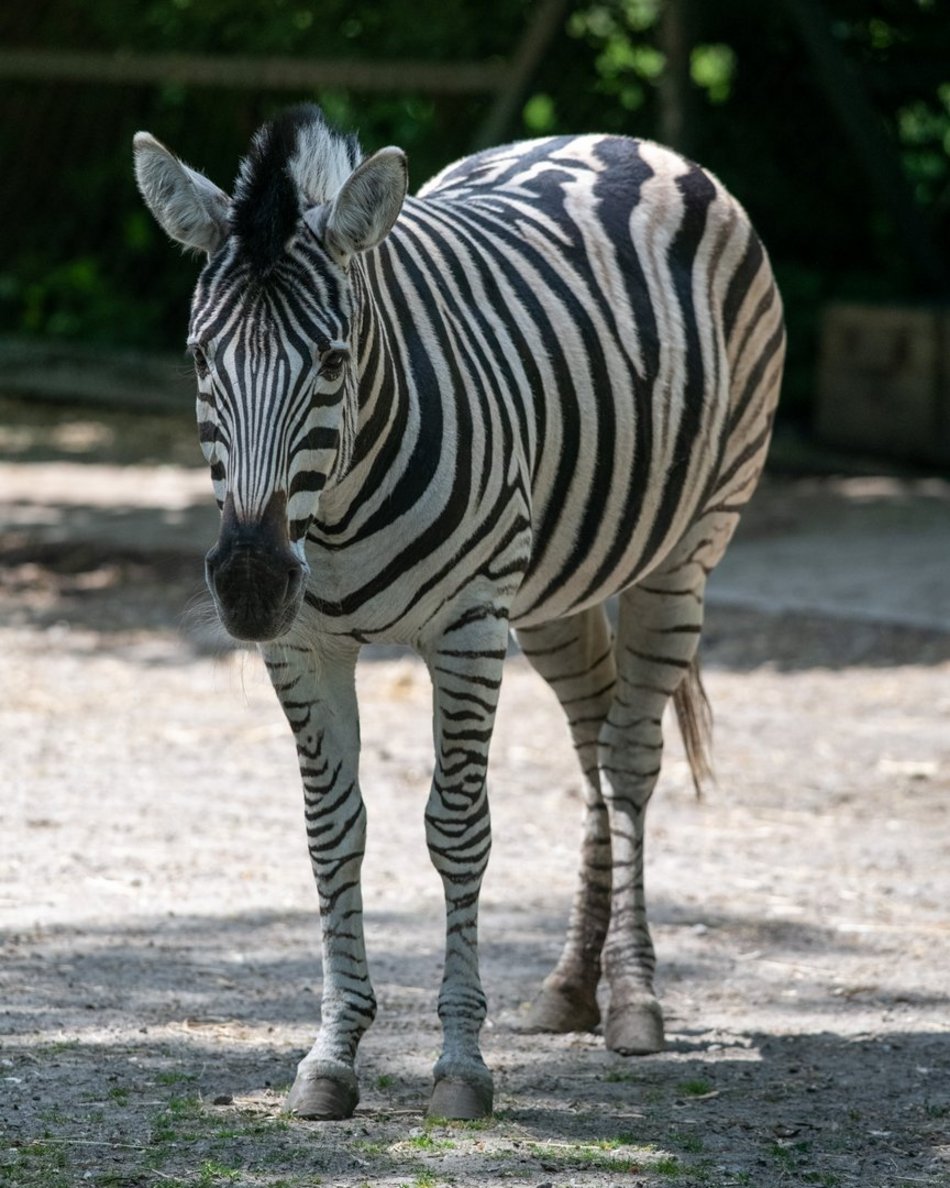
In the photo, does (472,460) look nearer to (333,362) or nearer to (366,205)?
(333,362)

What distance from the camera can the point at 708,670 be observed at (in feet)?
26.8

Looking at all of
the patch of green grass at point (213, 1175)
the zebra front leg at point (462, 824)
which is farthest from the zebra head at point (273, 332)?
the patch of green grass at point (213, 1175)

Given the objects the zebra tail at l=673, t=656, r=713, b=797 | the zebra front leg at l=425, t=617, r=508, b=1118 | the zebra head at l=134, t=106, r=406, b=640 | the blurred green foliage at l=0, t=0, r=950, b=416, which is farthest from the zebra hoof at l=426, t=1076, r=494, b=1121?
the blurred green foliage at l=0, t=0, r=950, b=416

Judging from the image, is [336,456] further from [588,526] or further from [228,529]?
[588,526]

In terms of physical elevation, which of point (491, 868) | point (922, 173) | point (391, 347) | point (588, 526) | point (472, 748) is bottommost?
point (491, 868)

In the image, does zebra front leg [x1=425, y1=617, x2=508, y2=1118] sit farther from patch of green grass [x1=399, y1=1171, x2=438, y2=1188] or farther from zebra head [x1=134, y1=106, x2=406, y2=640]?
zebra head [x1=134, y1=106, x2=406, y2=640]

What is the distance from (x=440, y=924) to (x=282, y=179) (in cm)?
255

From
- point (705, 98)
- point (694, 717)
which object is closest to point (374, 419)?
point (694, 717)

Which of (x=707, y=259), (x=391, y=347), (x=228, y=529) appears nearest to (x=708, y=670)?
(x=707, y=259)

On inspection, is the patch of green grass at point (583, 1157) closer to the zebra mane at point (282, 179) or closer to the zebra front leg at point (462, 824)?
the zebra front leg at point (462, 824)

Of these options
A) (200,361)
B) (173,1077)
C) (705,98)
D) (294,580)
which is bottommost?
(173,1077)

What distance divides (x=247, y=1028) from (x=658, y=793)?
8.81ft

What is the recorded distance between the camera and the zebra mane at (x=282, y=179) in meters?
3.29

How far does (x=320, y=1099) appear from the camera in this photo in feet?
12.1
